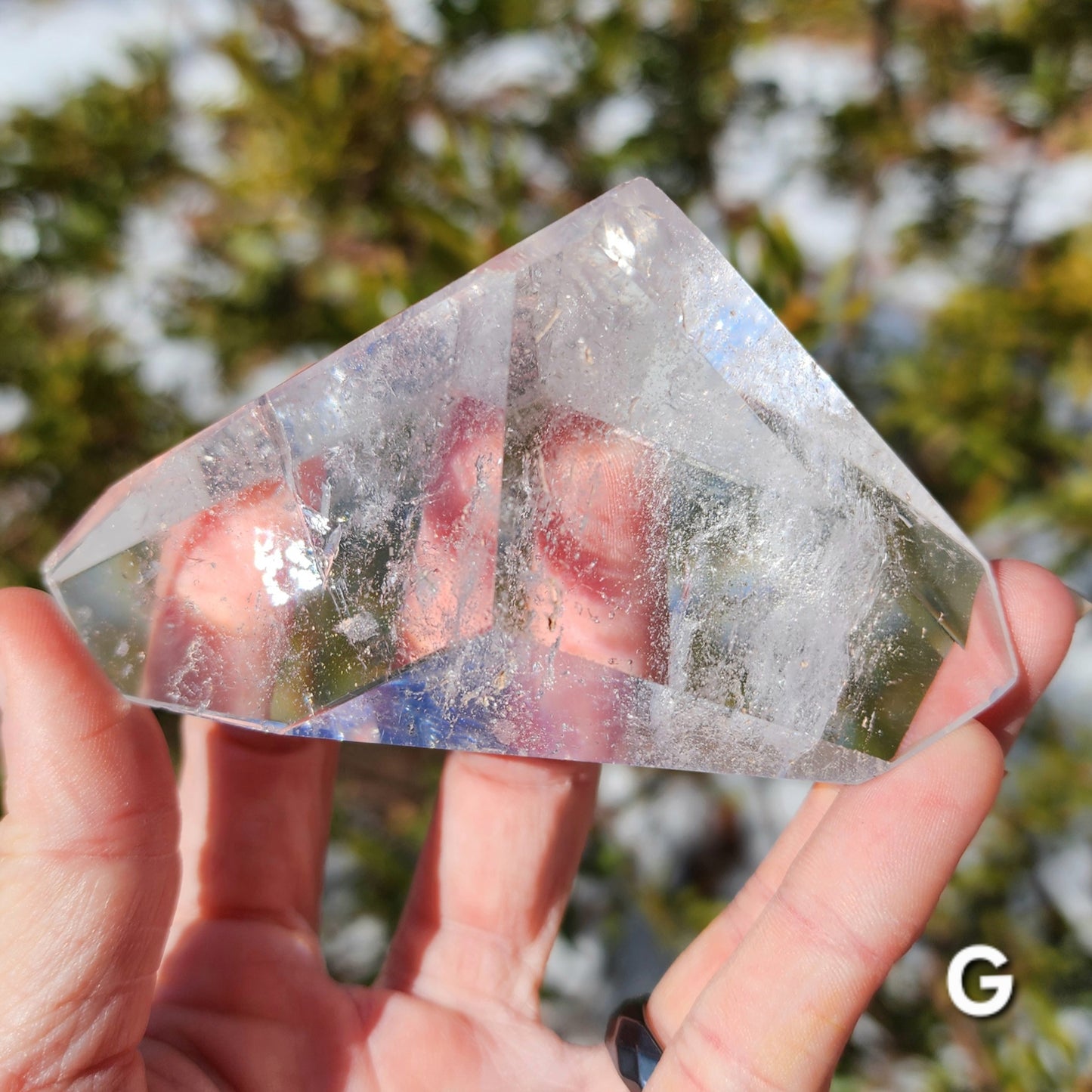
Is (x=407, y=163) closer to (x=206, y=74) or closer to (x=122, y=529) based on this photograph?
(x=206, y=74)

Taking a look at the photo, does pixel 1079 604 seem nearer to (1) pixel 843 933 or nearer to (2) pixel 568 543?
(1) pixel 843 933

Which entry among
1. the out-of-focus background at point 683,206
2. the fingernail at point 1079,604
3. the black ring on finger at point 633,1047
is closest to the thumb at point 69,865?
the black ring on finger at point 633,1047

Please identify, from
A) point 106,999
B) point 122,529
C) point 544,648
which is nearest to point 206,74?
point 122,529

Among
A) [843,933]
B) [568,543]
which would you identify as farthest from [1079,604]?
[568,543]

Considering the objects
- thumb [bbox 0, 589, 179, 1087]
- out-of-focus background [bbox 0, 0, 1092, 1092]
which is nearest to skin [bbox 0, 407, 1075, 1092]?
thumb [bbox 0, 589, 179, 1087]

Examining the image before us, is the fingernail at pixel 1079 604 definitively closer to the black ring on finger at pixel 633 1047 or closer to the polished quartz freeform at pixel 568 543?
the polished quartz freeform at pixel 568 543

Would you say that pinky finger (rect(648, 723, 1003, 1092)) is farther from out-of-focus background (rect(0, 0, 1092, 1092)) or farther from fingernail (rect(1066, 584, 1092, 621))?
out-of-focus background (rect(0, 0, 1092, 1092))

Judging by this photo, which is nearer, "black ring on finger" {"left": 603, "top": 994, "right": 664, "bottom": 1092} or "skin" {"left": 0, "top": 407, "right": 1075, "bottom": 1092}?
"skin" {"left": 0, "top": 407, "right": 1075, "bottom": 1092}
